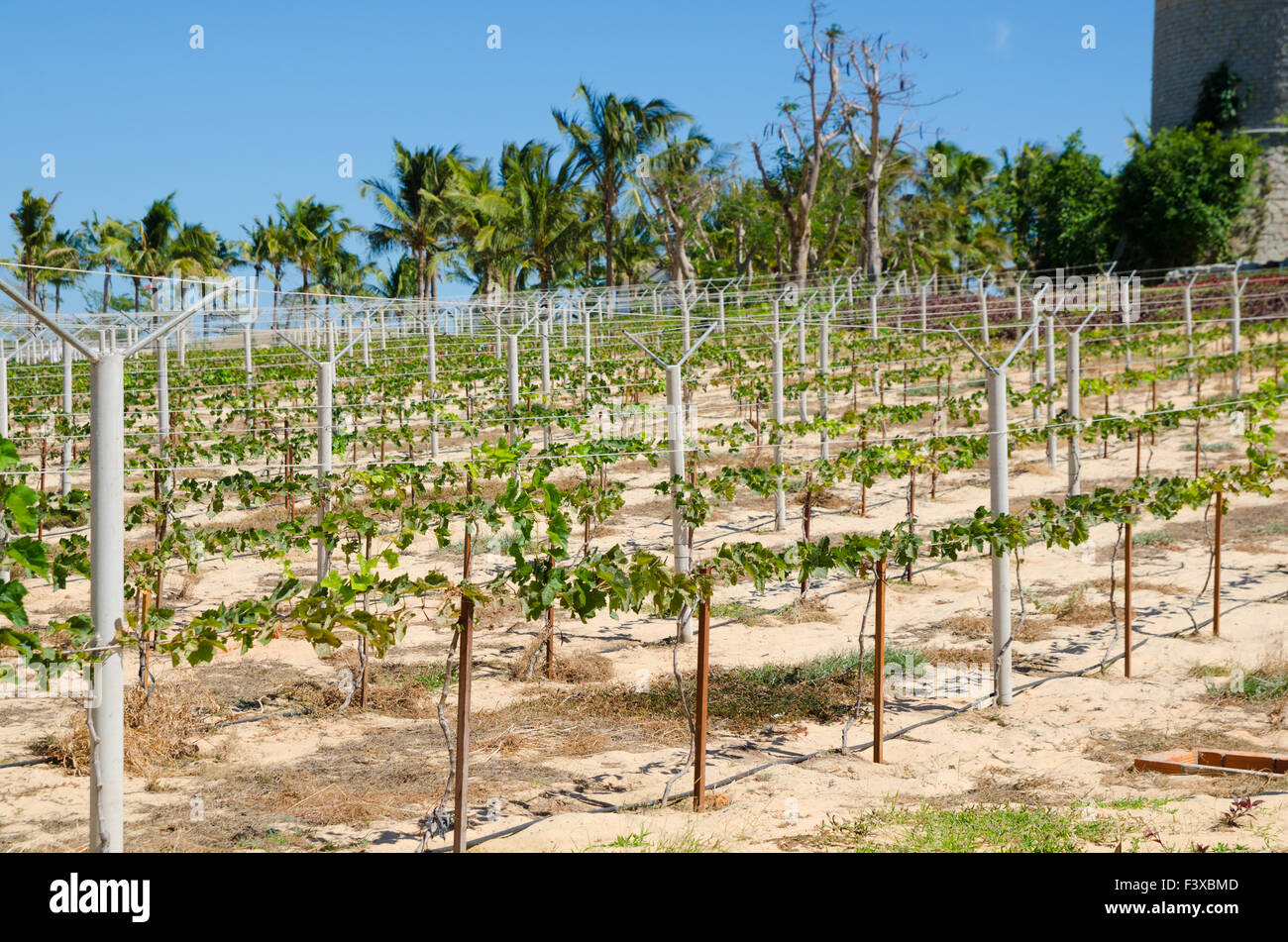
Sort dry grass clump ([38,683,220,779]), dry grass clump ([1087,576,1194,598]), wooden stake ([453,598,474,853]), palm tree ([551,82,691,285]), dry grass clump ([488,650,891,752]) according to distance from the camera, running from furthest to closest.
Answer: palm tree ([551,82,691,285]) → dry grass clump ([1087,576,1194,598]) → dry grass clump ([488,650,891,752]) → dry grass clump ([38,683,220,779]) → wooden stake ([453,598,474,853])

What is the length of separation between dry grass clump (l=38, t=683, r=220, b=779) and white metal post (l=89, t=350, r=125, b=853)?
2.01 meters

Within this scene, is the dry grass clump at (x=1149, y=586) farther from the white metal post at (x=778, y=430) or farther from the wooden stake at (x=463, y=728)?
the wooden stake at (x=463, y=728)

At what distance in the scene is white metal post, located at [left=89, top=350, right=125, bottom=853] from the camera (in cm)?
368

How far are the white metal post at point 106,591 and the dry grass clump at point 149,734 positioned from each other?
2.01 metres

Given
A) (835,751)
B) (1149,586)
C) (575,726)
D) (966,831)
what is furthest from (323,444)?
(1149,586)

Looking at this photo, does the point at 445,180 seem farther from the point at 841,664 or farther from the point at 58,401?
the point at 841,664

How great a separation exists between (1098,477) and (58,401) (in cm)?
1738

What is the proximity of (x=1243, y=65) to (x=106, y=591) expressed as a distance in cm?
Result: 4030

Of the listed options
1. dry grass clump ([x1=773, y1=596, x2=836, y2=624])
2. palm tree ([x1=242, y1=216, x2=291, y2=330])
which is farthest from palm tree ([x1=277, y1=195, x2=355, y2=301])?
dry grass clump ([x1=773, y1=596, x2=836, y2=624])

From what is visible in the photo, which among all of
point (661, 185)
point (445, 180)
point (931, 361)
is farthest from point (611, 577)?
point (445, 180)

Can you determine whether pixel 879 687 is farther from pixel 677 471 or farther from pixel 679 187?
pixel 679 187

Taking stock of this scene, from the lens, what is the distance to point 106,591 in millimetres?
3703

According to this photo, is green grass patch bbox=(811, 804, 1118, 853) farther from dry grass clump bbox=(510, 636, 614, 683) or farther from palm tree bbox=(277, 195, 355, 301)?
palm tree bbox=(277, 195, 355, 301)

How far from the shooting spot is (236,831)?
4867 millimetres
